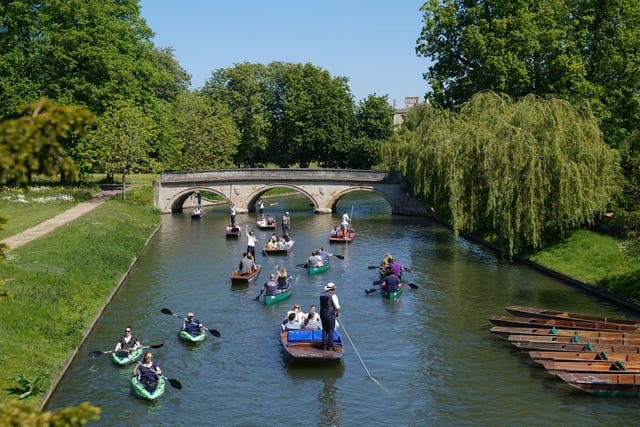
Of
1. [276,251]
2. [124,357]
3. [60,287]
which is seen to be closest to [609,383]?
[124,357]

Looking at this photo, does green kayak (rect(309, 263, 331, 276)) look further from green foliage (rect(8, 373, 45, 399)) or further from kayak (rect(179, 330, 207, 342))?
green foliage (rect(8, 373, 45, 399))

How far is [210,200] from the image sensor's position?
3041 inches

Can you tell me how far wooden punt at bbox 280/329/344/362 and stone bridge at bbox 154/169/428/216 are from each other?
4154 centimetres

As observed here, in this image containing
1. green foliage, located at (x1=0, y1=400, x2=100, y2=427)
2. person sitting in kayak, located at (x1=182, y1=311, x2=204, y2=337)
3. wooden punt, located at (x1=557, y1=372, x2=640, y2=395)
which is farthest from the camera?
person sitting in kayak, located at (x1=182, y1=311, x2=204, y2=337)

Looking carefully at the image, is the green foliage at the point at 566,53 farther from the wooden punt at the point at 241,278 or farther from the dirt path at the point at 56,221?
the dirt path at the point at 56,221

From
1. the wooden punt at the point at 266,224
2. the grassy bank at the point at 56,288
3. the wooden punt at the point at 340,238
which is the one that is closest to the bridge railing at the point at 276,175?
the wooden punt at the point at 266,224

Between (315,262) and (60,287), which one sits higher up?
(315,262)

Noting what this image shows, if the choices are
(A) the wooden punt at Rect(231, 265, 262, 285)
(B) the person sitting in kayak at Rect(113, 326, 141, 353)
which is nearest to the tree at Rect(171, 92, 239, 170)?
(A) the wooden punt at Rect(231, 265, 262, 285)

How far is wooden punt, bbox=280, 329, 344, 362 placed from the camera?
21.9 metres

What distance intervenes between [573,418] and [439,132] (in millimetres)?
28697

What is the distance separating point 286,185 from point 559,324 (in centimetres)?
4300

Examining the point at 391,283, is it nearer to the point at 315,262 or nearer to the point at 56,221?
the point at 315,262

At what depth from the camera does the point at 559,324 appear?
24625 mm

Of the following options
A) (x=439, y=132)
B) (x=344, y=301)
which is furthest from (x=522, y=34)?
(x=344, y=301)
